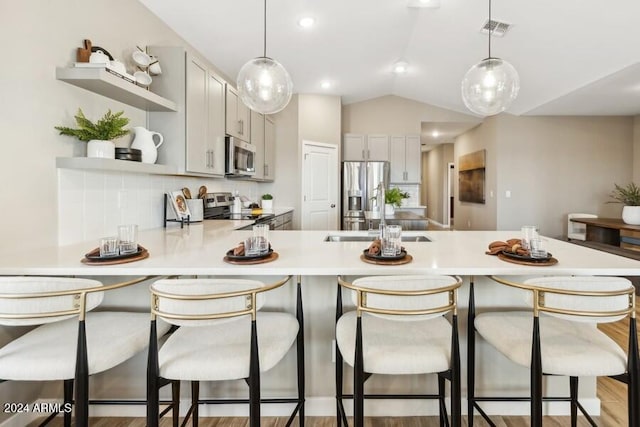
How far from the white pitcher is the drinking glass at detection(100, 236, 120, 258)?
0.97m

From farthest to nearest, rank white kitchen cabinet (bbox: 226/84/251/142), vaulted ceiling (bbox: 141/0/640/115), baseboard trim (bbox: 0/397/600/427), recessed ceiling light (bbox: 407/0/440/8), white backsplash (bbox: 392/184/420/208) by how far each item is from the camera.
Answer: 1. white backsplash (bbox: 392/184/420/208)
2. white kitchen cabinet (bbox: 226/84/251/142)
3. recessed ceiling light (bbox: 407/0/440/8)
4. vaulted ceiling (bbox: 141/0/640/115)
5. baseboard trim (bbox: 0/397/600/427)

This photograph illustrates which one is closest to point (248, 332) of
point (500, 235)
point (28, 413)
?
point (28, 413)

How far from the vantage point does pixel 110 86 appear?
78.3 inches

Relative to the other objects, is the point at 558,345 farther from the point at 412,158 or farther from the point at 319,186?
the point at 412,158

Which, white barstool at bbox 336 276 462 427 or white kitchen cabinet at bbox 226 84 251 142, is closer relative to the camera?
white barstool at bbox 336 276 462 427

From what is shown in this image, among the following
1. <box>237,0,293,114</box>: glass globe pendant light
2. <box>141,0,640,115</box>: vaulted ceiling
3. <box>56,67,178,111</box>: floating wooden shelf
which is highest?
<box>141,0,640,115</box>: vaulted ceiling

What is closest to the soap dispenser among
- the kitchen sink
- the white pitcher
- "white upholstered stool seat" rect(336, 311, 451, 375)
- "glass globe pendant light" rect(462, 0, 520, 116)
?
the white pitcher

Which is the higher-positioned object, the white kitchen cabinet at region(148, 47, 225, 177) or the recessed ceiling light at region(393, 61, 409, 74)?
the recessed ceiling light at region(393, 61, 409, 74)

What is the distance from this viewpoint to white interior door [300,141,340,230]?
561cm

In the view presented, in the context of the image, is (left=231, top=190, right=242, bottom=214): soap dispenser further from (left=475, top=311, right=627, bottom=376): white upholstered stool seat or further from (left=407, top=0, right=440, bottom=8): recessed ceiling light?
(left=475, top=311, right=627, bottom=376): white upholstered stool seat

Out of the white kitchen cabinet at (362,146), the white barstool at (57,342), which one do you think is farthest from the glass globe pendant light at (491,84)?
the white kitchen cabinet at (362,146)

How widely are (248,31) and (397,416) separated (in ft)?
11.3

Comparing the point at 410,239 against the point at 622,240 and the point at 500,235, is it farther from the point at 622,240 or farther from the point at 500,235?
the point at 622,240

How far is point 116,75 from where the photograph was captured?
199cm
